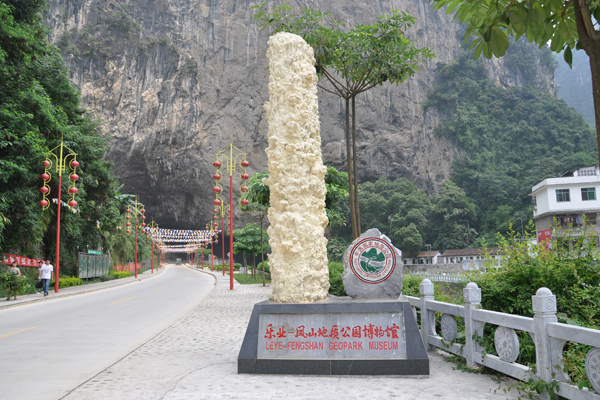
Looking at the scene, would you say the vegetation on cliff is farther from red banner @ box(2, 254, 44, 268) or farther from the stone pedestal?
the stone pedestal

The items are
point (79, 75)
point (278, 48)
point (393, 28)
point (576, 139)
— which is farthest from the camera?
point (576, 139)

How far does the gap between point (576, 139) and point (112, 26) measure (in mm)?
68801

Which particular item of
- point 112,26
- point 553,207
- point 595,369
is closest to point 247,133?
point 112,26

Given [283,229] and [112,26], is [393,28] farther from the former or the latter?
[112,26]

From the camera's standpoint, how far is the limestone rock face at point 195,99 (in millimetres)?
52531

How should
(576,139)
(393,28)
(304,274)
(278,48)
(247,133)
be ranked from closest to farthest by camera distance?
(304,274) < (278,48) < (393,28) < (247,133) < (576,139)

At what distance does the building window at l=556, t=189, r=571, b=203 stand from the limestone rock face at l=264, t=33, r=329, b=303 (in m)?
42.3

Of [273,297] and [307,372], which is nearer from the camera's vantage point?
[307,372]

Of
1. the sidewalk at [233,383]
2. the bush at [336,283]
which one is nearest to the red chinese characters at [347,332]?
the sidewalk at [233,383]

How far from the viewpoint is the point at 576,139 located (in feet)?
220

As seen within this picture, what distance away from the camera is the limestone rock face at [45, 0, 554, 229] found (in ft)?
172

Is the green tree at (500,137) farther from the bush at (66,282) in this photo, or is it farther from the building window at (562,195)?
the bush at (66,282)

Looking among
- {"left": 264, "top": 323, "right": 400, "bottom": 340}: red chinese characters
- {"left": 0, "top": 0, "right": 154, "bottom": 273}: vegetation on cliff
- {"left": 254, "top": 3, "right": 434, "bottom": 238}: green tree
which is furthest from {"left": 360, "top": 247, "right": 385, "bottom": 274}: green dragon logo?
{"left": 0, "top": 0, "right": 154, "bottom": 273}: vegetation on cliff

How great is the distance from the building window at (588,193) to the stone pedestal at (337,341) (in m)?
43.7
